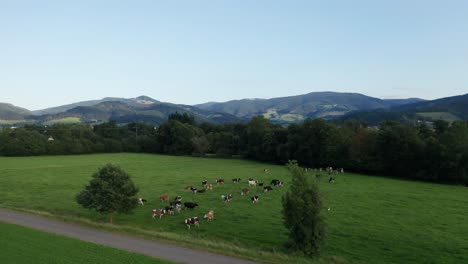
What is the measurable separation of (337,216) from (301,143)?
55.7 metres

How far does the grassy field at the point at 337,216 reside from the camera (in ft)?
88.0

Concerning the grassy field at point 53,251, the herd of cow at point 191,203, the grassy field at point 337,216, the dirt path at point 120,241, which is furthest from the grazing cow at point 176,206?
the grassy field at point 53,251

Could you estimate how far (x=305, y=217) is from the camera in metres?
25.1

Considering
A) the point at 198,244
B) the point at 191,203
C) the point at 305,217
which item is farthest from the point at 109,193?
the point at 305,217

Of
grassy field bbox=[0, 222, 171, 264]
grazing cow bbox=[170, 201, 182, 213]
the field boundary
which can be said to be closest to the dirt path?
the field boundary

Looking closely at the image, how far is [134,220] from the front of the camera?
3544 cm

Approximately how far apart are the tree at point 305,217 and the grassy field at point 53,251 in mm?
8749

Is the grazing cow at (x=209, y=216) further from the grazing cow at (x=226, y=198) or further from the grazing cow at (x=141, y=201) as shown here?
the grazing cow at (x=141, y=201)

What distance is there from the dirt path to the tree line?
54.0 meters

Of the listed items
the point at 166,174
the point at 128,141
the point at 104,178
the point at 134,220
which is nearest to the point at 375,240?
the point at 134,220

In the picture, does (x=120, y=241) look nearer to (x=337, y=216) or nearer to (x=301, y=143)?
(x=337, y=216)

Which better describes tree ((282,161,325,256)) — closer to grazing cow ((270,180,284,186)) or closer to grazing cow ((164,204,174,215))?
grazing cow ((164,204,174,215))

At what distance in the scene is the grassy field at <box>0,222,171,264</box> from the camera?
875 inches

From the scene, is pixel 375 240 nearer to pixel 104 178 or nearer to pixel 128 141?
pixel 104 178
